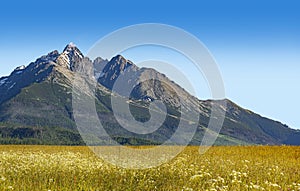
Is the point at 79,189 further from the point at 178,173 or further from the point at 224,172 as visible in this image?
the point at 224,172

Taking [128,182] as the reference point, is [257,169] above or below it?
above

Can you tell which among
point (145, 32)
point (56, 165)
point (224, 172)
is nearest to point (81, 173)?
point (56, 165)

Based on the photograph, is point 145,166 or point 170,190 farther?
point 145,166

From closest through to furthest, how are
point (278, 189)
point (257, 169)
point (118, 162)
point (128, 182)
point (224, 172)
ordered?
point (278, 189), point (128, 182), point (224, 172), point (257, 169), point (118, 162)

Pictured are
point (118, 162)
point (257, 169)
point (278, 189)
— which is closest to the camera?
point (278, 189)

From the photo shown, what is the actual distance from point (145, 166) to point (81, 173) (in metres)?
2.73

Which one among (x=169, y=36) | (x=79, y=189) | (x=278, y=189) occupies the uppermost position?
(x=169, y=36)

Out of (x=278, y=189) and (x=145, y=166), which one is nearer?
(x=278, y=189)

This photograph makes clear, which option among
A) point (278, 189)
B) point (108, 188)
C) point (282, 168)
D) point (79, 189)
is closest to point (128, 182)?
point (108, 188)

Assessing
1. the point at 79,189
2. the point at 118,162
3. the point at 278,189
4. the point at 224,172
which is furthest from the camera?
the point at 118,162

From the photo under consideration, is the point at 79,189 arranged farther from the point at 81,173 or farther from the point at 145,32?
the point at 145,32

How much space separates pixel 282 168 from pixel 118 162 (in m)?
7.45

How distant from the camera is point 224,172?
15.8 meters

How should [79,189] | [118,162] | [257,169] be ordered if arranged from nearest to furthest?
1. [79,189]
2. [257,169]
3. [118,162]
